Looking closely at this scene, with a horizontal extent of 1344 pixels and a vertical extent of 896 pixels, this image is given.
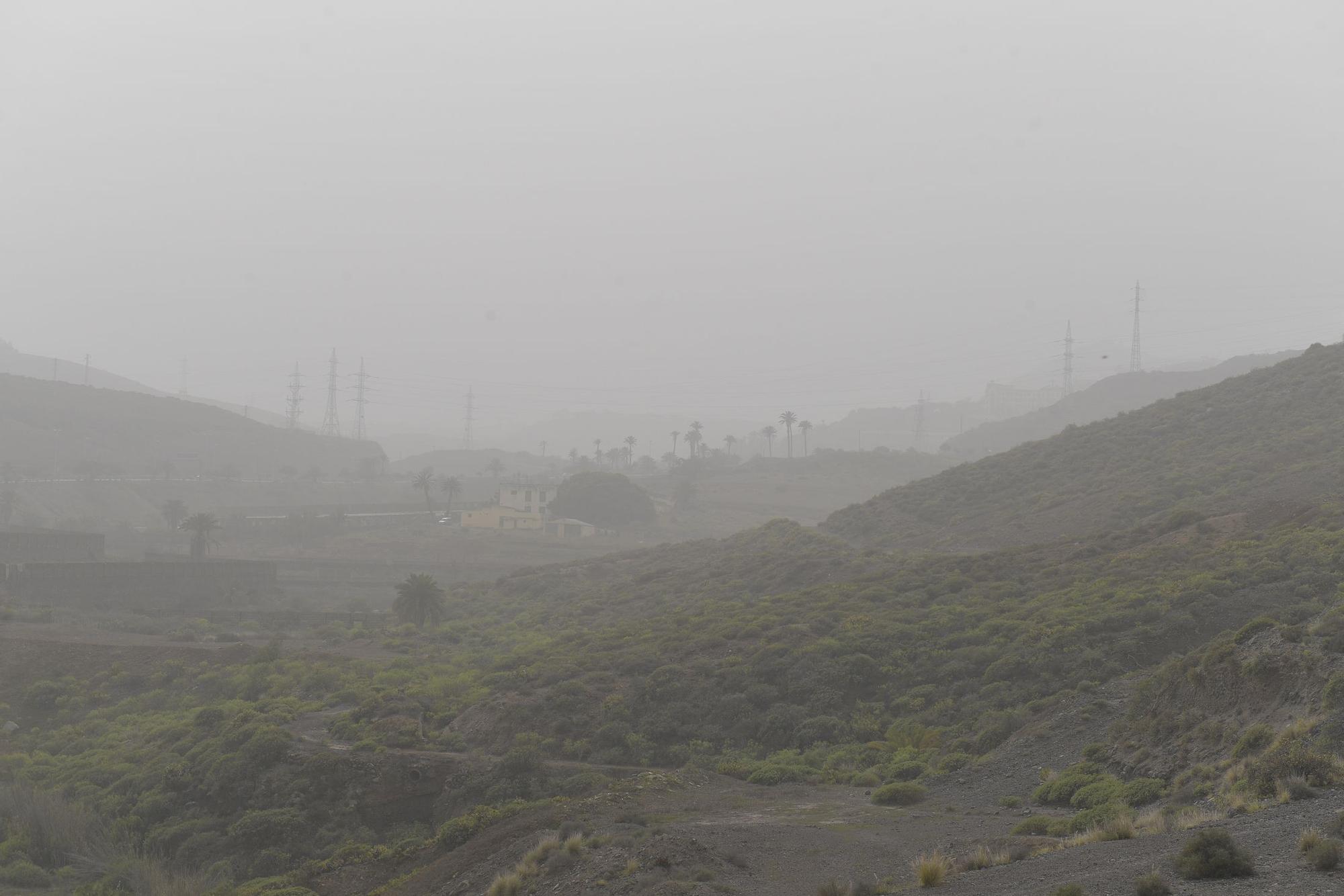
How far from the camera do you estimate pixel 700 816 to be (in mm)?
15516

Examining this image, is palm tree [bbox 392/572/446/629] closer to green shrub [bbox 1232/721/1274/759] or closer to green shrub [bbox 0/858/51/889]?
green shrub [bbox 0/858/51/889]

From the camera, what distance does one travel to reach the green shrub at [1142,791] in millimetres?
13023

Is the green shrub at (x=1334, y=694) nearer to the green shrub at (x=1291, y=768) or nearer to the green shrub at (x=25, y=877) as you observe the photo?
the green shrub at (x=1291, y=768)

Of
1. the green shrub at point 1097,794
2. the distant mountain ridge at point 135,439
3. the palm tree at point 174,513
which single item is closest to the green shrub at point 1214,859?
the green shrub at point 1097,794

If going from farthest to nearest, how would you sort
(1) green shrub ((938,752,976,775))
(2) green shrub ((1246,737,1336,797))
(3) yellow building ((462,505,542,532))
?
(3) yellow building ((462,505,542,532)) → (1) green shrub ((938,752,976,775)) → (2) green shrub ((1246,737,1336,797))

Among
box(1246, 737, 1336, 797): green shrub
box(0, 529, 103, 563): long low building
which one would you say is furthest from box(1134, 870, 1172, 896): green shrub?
box(0, 529, 103, 563): long low building

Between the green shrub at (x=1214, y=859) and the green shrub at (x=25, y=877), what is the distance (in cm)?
2084

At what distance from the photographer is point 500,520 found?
87188mm

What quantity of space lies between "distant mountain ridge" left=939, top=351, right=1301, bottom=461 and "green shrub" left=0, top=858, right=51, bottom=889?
4668 inches

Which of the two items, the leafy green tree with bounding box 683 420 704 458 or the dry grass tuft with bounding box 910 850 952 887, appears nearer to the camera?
the dry grass tuft with bounding box 910 850 952 887

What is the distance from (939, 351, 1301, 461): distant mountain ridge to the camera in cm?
13375

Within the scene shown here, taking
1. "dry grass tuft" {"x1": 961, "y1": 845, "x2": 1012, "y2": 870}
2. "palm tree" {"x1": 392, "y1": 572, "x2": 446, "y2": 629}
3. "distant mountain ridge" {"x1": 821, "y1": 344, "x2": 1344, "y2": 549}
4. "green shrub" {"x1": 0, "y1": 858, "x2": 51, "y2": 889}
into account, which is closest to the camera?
"dry grass tuft" {"x1": 961, "y1": 845, "x2": 1012, "y2": 870}

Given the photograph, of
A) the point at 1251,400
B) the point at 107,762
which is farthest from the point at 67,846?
the point at 1251,400

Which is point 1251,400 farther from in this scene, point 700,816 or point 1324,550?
point 700,816
